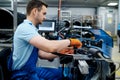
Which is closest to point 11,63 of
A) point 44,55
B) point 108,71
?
point 44,55

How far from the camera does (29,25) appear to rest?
1932 millimetres

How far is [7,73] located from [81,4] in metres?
14.0

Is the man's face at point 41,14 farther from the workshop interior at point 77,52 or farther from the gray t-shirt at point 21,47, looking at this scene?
the workshop interior at point 77,52

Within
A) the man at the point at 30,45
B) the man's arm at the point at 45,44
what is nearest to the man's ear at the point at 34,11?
the man at the point at 30,45

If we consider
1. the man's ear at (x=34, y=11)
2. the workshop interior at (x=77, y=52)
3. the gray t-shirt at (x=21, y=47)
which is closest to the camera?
the workshop interior at (x=77, y=52)

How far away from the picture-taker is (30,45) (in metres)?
1.96

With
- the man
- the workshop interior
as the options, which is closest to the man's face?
the man

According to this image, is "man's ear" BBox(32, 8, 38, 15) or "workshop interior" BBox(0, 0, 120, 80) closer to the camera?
"workshop interior" BBox(0, 0, 120, 80)

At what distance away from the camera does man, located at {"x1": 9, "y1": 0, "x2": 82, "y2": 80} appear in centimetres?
186

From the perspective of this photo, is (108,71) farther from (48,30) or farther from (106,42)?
(48,30)

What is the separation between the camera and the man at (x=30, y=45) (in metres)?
1.86

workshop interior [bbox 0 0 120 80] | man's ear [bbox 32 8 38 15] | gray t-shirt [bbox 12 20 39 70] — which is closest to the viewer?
workshop interior [bbox 0 0 120 80]

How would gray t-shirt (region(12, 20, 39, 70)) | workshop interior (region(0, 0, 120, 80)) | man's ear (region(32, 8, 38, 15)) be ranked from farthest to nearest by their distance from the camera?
man's ear (region(32, 8, 38, 15))
gray t-shirt (region(12, 20, 39, 70))
workshop interior (region(0, 0, 120, 80))

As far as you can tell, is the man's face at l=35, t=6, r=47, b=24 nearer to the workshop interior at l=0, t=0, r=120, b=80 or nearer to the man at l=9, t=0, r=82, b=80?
the man at l=9, t=0, r=82, b=80
